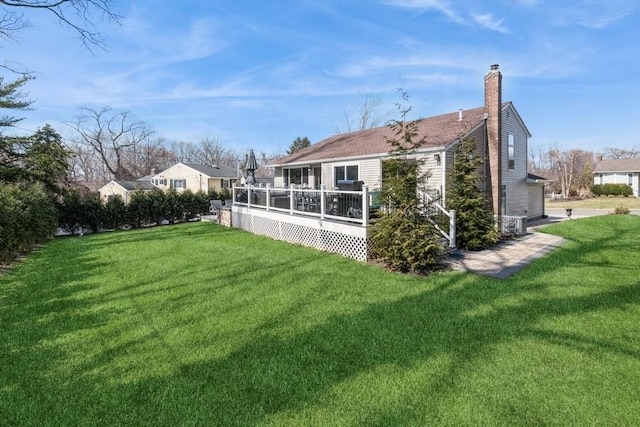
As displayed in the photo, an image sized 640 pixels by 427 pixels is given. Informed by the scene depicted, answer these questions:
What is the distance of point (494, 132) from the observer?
1351 centimetres

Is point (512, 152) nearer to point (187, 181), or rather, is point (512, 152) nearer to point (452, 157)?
point (452, 157)

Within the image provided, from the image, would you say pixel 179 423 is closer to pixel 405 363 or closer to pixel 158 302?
pixel 405 363

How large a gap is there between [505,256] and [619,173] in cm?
4343

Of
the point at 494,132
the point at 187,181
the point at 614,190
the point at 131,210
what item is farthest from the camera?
the point at 187,181

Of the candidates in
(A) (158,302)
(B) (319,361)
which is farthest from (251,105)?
(B) (319,361)

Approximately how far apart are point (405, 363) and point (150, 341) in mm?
2834

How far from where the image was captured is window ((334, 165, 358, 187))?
15242 millimetres

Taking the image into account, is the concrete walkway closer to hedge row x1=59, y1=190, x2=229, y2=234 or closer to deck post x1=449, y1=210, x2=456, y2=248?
deck post x1=449, y1=210, x2=456, y2=248

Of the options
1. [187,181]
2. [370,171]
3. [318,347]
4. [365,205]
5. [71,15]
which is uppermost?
[71,15]

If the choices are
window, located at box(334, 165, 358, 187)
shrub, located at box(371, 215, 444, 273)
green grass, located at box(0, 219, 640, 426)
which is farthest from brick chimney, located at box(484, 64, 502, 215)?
shrub, located at box(371, 215, 444, 273)

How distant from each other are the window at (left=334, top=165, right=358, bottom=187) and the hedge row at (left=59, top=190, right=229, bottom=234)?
10.8m

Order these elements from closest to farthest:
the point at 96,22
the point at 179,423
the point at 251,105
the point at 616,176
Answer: the point at 179,423 < the point at 96,22 < the point at 251,105 < the point at 616,176

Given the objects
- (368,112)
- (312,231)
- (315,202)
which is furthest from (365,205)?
(368,112)

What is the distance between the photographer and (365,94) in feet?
119
